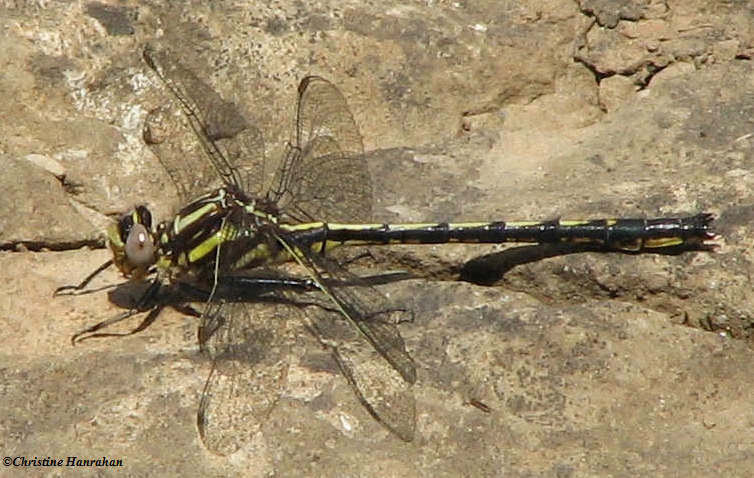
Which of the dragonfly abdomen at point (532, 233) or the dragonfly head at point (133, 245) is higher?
the dragonfly abdomen at point (532, 233)

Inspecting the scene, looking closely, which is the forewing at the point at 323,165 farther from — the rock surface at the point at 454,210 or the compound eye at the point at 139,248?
the compound eye at the point at 139,248

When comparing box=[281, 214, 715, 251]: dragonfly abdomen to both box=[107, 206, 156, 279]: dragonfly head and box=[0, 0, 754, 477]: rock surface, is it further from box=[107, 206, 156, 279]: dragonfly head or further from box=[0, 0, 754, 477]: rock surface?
box=[107, 206, 156, 279]: dragonfly head

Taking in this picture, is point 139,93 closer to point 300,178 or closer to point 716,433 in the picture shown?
point 300,178

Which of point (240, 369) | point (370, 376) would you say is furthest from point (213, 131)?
point (370, 376)

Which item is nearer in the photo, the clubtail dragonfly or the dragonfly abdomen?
the clubtail dragonfly

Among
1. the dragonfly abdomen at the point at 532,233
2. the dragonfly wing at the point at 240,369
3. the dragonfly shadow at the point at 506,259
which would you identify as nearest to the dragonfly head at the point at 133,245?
the dragonfly wing at the point at 240,369

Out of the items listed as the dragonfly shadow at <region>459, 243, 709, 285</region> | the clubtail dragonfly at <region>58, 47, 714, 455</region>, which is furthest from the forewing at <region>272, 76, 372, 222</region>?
the dragonfly shadow at <region>459, 243, 709, 285</region>

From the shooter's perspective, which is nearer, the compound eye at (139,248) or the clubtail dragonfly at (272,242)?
the clubtail dragonfly at (272,242)
